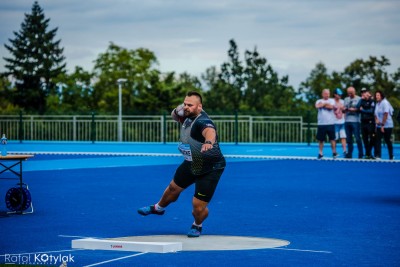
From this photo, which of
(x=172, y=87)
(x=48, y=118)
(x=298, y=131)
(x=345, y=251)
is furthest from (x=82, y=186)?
(x=172, y=87)

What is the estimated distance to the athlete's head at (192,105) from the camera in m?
10.5

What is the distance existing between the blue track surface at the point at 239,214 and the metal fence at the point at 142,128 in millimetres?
16680

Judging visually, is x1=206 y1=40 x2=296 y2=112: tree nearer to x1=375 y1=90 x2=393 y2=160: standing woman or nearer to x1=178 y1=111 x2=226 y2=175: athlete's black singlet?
x1=375 y1=90 x2=393 y2=160: standing woman

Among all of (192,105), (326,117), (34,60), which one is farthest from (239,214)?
(34,60)

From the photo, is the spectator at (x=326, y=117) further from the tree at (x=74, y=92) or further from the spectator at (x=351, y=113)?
the tree at (x=74, y=92)

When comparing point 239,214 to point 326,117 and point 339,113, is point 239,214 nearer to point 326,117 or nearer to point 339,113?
point 326,117

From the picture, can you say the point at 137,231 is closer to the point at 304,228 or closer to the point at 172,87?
the point at 304,228

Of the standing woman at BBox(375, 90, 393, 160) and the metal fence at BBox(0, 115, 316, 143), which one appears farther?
the metal fence at BBox(0, 115, 316, 143)

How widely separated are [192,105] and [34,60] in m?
80.0

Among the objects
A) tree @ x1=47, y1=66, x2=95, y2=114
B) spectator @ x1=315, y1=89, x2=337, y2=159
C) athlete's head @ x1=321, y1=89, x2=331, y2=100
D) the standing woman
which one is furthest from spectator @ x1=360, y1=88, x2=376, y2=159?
tree @ x1=47, y1=66, x2=95, y2=114

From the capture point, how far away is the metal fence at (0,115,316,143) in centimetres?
4059

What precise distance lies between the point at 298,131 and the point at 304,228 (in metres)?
29.3

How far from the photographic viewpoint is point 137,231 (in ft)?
36.3

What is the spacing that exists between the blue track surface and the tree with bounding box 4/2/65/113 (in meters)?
62.9
